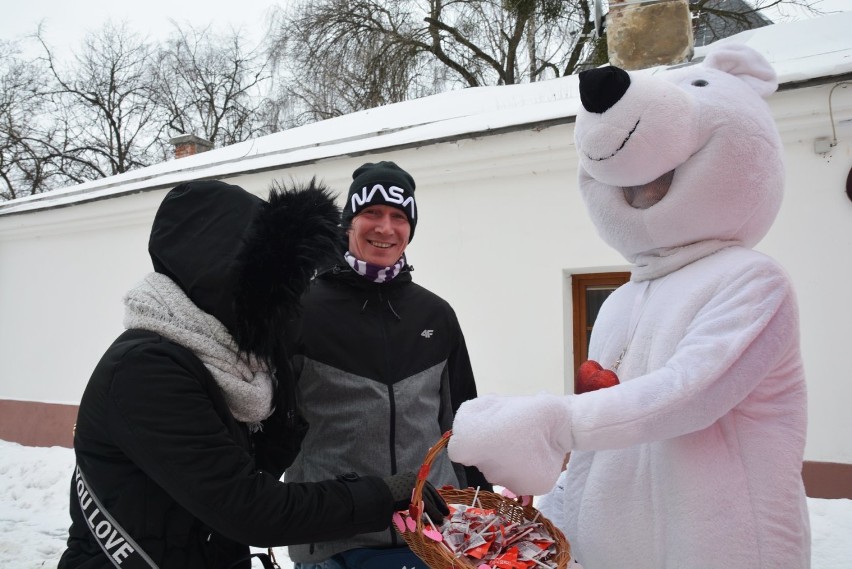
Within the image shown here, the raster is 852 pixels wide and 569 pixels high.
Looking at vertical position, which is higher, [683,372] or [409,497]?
[683,372]

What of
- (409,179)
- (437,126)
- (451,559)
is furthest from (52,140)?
(451,559)

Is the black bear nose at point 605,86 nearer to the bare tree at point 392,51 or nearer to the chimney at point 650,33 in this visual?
the chimney at point 650,33

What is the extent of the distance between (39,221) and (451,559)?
8.38 meters

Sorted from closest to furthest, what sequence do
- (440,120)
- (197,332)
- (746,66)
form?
(197,332) → (746,66) → (440,120)

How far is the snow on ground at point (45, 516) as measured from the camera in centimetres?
361

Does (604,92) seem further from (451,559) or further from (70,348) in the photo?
(70,348)

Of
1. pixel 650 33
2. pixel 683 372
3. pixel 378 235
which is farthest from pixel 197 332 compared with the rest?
pixel 650 33

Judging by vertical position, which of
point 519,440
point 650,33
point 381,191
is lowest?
point 519,440

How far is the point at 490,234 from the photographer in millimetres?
5340

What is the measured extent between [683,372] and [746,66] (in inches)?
37.7

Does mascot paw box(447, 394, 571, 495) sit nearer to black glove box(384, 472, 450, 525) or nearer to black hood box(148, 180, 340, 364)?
black glove box(384, 472, 450, 525)

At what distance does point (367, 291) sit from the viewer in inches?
93.5

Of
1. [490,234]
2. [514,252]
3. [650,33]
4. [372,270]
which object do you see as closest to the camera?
[372,270]

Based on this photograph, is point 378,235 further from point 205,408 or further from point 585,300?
point 585,300
